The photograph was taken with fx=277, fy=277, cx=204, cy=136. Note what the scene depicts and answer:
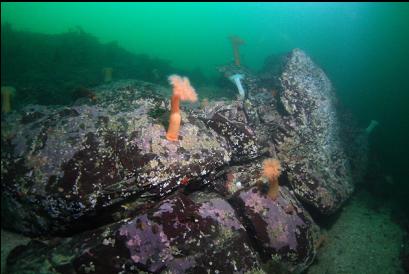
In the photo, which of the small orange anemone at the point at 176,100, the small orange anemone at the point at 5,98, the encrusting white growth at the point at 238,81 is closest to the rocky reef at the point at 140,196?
the small orange anemone at the point at 176,100

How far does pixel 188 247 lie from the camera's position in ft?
16.0

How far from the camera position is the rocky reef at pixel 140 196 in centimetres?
471

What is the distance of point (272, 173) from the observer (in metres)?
6.16

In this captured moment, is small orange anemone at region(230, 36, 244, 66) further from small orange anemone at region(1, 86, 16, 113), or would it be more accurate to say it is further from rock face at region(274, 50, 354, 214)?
small orange anemone at region(1, 86, 16, 113)

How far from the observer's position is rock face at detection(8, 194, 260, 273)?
4484 millimetres

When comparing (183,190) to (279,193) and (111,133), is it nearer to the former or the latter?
(111,133)

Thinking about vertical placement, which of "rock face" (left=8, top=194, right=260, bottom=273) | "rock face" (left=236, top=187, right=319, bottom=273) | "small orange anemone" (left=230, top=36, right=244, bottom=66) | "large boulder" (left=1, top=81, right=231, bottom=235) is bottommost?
"rock face" (left=236, top=187, right=319, bottom=273)

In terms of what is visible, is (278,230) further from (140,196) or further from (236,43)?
(236,43)

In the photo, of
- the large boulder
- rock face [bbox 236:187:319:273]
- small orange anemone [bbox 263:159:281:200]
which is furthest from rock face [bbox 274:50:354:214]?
the large boulder

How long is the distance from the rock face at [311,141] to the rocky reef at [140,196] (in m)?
0.29

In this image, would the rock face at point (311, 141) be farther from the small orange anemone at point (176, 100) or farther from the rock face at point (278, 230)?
the small orange anemone at point (176, 100)

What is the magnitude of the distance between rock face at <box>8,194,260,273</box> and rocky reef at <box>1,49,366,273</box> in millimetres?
17

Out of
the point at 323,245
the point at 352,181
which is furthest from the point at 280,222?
the point at 352,181

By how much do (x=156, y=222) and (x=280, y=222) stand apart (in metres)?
3.00
